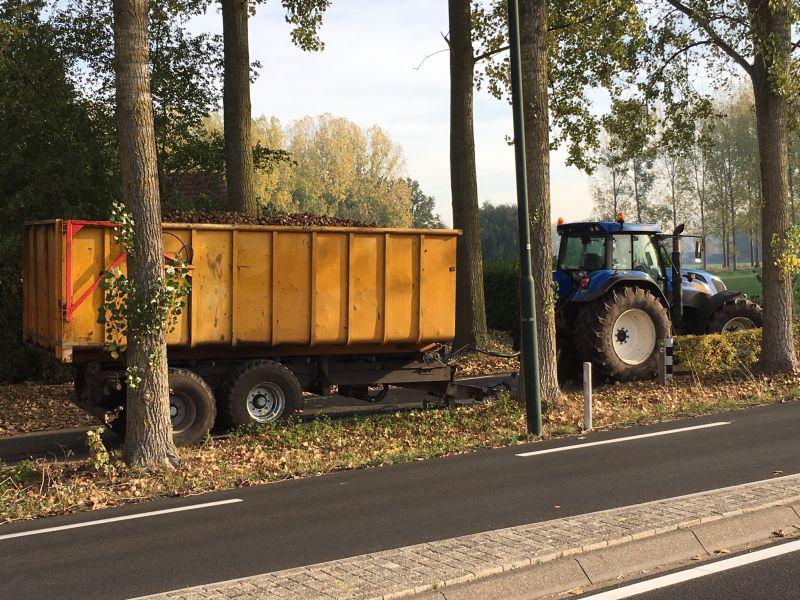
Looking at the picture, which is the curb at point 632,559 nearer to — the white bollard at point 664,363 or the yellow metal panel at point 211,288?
the yellow metal panel at point 211,288

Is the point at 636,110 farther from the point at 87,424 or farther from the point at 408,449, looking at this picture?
the point at 87,424

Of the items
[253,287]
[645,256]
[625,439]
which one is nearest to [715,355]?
[645,256]

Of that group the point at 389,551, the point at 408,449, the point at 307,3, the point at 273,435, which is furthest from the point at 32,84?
the point at 389,551

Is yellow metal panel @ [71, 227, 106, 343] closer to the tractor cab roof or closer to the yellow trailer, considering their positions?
the yellow trailer

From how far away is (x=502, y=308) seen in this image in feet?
84.7

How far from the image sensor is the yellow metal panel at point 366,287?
1287 centimetres

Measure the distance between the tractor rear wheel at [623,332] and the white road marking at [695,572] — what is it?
28.4 feet

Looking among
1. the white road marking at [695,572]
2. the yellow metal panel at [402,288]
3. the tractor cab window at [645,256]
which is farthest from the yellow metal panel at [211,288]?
the white road marking at [695,572]

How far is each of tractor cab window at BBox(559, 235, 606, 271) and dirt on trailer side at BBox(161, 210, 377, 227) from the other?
4326 mm

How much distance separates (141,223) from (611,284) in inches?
323

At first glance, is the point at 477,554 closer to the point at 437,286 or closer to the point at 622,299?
the point at 437,286

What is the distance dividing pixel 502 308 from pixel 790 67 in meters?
12.0

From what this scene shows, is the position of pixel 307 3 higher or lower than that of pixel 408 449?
higher

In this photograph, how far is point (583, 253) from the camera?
16.1 metres
